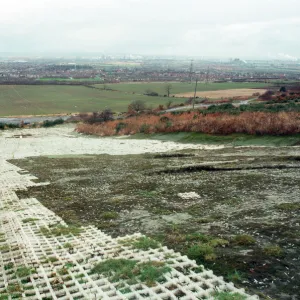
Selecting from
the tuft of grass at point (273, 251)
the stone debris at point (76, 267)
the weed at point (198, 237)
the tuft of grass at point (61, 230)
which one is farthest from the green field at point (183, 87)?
the tuft of grass at point (273, 251)

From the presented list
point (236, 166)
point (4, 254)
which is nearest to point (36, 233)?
point (4, 254)

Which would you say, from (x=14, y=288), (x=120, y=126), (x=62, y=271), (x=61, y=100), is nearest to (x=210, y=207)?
(x=62, y=271)

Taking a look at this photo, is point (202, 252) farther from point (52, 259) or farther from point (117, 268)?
point (52, 259)

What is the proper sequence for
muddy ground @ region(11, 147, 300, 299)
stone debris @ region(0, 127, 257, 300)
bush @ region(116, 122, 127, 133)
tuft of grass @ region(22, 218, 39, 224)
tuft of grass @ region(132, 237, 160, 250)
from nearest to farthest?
1. stone debris @ region(0, 127, 257, 300)
2. muddy ground @ region(11, 147, 300, 299)
3. tuft of grass @ region(132, 237, 160, 250)
4. tuft of grass @ region(22, 218, 39, 224)
5. bush @ region(116, 122, 127, 133)

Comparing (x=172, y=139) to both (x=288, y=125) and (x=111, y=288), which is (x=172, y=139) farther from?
(x=111, y=288)

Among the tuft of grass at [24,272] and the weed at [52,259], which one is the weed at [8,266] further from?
the weed at [52,259]

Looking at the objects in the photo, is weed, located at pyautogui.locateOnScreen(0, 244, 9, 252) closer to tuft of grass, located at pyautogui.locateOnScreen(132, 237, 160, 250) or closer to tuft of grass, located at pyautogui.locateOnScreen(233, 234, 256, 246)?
tuft of grass, located at pyautogui.locateOnScreen(132, 237, 160, 250)

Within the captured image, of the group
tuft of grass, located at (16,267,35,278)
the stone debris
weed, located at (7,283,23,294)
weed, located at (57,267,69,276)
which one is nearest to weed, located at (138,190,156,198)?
the stone debris
